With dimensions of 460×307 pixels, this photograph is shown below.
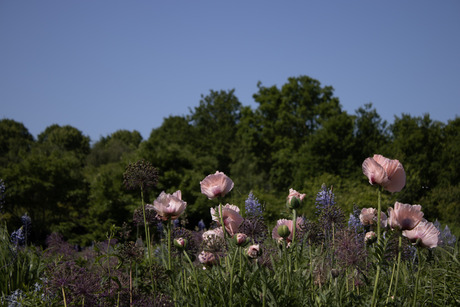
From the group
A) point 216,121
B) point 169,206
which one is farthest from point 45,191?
point 216,121

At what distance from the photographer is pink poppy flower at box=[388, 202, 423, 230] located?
229 centimetres

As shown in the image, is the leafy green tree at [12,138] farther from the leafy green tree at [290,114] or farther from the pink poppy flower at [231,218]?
the pink poppy flower at [231,218]

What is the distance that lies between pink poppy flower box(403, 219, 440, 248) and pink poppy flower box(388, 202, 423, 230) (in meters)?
0.12

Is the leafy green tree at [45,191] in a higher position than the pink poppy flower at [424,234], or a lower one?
higher

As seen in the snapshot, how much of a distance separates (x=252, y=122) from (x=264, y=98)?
2.01 metres

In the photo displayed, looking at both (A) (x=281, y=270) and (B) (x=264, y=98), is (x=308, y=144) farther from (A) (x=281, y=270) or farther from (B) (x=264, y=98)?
(A) (x=281, y=270)

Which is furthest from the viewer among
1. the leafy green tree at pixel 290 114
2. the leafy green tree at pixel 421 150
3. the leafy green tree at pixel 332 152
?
the leafy green tree at pixel 290 114

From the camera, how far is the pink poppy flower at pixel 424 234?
241 cm

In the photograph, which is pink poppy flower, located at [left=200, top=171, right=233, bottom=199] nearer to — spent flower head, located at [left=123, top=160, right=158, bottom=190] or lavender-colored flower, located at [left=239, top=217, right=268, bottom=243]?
lavender-colored flower, located at [left=239, top=217, right=268, bottom=243]

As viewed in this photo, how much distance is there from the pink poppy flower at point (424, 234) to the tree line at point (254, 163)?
4.09 metres

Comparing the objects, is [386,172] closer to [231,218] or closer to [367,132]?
[231,218]

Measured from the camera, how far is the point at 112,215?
53.7 ft

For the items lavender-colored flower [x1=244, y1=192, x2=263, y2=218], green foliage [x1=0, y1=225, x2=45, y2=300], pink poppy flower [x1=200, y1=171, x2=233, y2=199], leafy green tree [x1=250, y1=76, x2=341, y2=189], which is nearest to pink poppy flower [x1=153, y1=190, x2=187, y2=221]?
pink poppy flower [x1=200, y1=171, x2=233, y2=199]

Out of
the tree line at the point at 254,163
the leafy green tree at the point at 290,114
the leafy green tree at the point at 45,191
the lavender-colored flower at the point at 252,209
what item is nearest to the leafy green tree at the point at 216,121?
the tree line at the point at 254,163
